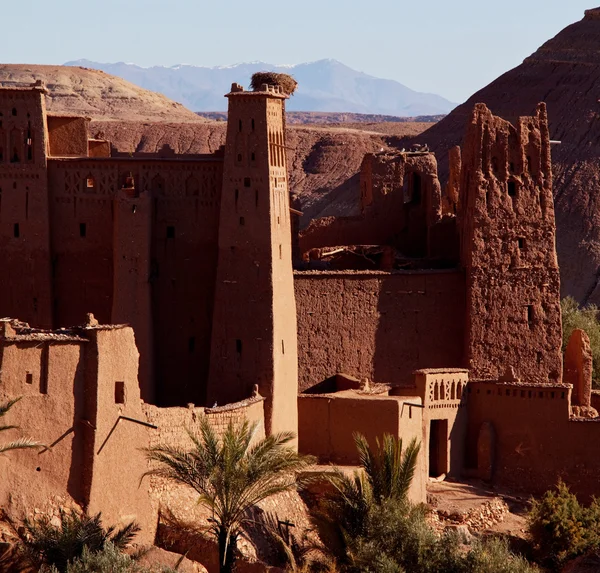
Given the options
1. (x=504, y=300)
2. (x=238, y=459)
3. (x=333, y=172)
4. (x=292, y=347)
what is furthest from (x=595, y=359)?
(x=333, y=172)

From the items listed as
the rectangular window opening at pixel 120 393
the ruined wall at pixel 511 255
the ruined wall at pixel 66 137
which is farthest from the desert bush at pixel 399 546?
the ruined wall at pixel 66 137

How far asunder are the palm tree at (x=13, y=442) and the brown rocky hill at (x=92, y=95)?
74.1m

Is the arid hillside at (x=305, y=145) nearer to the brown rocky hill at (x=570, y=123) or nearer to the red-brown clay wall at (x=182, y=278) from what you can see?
the brown rocky hill at (x=570, y=123)

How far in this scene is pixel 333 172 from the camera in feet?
317

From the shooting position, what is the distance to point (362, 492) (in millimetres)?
32812

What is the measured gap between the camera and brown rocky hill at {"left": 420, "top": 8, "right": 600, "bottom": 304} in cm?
7188

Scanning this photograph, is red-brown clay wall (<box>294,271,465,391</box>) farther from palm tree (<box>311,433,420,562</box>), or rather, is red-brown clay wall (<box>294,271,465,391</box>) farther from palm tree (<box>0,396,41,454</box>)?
palm tree (<box>0,396,41,454</box>)

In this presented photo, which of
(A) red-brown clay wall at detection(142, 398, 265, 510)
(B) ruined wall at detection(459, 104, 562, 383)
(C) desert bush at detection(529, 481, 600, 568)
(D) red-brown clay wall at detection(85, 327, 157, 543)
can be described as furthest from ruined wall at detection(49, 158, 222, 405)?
(C) desert bush at detection(529, 481, 600, 568)

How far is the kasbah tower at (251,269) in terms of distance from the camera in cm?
3725

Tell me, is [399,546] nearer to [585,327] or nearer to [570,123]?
[585,327]

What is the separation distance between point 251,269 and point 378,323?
191 inches

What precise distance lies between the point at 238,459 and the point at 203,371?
8095mm

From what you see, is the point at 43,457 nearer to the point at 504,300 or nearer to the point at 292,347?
the point at 292,347

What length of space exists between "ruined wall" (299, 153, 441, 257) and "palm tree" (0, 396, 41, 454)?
1729 centimetres
